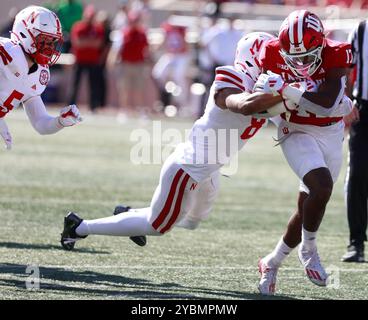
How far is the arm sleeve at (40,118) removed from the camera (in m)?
6.41

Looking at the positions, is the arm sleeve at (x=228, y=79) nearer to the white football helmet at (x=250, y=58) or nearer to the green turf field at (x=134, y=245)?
the white football helmet at (x=250, y=58)

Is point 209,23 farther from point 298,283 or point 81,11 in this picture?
point 298,283

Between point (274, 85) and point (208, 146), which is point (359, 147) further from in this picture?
point (274, 85)

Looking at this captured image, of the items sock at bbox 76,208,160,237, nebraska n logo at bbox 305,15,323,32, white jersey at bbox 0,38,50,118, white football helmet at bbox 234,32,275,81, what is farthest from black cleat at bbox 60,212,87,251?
nebraska n logo at bbox 305,15,323,32

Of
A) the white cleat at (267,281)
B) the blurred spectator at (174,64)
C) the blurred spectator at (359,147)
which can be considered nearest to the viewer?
the white cleat at (267,281)

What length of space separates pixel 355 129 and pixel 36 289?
2738 mm

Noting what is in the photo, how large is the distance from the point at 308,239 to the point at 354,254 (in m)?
1.31

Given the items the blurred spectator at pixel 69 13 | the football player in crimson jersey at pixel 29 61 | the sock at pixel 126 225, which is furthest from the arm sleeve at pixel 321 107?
the blurred spectator at pixel 69 13

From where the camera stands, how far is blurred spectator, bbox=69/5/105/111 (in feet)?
59.7

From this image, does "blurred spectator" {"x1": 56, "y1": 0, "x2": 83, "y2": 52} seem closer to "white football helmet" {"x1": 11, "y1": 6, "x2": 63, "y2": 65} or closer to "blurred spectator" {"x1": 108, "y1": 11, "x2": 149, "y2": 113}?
"blurred spectator" {"x1": 108, "y1": 11, "x2": 149, "y2": 113}

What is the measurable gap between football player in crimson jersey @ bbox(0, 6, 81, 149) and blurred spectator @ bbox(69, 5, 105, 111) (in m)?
11.8

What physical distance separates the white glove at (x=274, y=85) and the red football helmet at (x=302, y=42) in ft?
0.76

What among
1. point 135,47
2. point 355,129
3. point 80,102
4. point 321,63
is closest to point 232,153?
point 321,63

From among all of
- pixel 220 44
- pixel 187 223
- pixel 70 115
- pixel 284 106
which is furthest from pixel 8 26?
pixel 284 106
